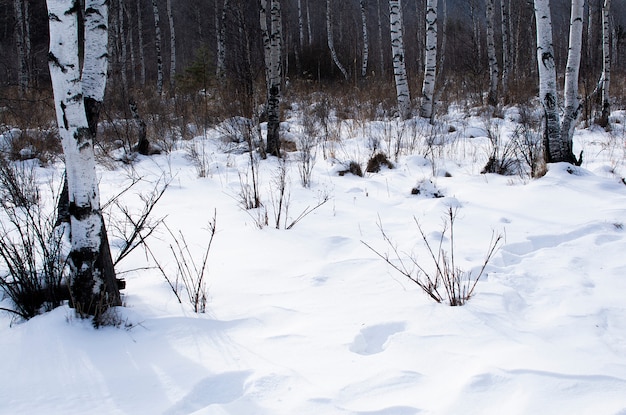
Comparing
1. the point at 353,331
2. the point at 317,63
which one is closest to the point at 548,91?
the point at 353,331

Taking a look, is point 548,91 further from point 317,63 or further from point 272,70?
point 317,63

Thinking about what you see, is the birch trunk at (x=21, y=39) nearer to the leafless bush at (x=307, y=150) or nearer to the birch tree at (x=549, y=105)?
the leafless bush at (x=307, y=150)

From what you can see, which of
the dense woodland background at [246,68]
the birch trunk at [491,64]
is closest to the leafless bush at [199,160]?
the dense woodland background at [246,68]

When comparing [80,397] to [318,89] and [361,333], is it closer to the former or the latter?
[361,333]

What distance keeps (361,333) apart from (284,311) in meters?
0.47

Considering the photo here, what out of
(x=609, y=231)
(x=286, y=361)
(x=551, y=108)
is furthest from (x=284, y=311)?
(x=551, y=108)

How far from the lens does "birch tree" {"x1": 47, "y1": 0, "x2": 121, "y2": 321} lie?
1.92m

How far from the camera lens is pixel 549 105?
4.89 m

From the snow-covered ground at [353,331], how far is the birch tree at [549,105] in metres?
1.10

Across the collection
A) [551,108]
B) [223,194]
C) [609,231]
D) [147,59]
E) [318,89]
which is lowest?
[609,231]

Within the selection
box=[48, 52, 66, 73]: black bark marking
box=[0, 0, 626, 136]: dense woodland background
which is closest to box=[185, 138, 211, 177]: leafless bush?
box=[0, 0, 626, 136]: dense woodland background

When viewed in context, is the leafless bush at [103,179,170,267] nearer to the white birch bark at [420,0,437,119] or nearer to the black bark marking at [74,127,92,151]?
the black bark marking at [74,127,92,151]

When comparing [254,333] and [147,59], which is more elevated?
[147,59]

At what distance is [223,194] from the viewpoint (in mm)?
4945
